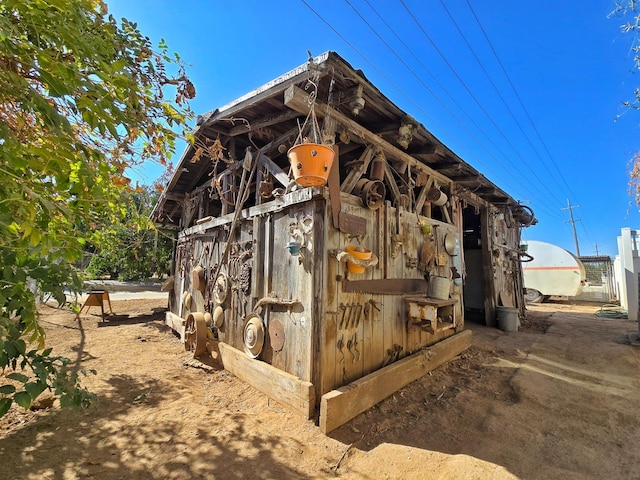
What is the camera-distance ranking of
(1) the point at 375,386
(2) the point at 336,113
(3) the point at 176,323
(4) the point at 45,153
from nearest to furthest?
(4) the point at 45,153
(1) the point at 375,386
(2) the point at 336,113
(3) the point at 176,323

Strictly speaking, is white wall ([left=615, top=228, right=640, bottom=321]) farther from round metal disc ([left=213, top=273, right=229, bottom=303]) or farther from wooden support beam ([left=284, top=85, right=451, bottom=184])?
round metal disc ([left=213, top=273, right=229, bottom=303])

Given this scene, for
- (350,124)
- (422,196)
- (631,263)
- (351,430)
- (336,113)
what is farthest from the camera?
(631,263)

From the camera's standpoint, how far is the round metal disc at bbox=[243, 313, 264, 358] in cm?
364

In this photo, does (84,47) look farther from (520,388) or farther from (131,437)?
(520,388)

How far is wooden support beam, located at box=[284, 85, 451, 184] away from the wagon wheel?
3.70 m

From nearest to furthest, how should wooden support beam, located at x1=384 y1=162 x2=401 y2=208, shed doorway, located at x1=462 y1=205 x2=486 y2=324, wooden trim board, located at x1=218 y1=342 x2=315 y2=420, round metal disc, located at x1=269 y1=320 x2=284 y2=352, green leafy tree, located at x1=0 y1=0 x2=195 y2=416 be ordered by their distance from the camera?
green leafy tree, located at x1=0 y1=0 x2=195 y2=416
wooden trim board, located at x1=218 y1=342 x2=315 y2=420
round metal disc, located at x1=269 y1=320 x2=284 y2=352
wooden support beam, located at x1=384 y1=162 x2=401 y2=208
shed doorway, located at x1=462 y1=205 x2=486 y2=324

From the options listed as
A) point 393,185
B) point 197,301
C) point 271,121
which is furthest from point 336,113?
point 197,301

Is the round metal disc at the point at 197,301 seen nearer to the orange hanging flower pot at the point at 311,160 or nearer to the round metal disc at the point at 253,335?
the round metal disc at the point at 253,335

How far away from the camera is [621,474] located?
7.45ft

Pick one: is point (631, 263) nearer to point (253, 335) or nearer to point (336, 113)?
point (336, 113)

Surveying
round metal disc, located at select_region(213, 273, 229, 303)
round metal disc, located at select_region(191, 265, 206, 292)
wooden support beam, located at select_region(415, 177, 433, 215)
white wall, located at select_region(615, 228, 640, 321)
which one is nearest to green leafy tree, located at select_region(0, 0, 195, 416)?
round metal disc, located at select_region(213, 273, 229, 303)

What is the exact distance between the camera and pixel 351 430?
9.29 ft

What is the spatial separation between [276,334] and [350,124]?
9.05 feet

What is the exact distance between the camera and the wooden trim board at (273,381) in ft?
9.57
